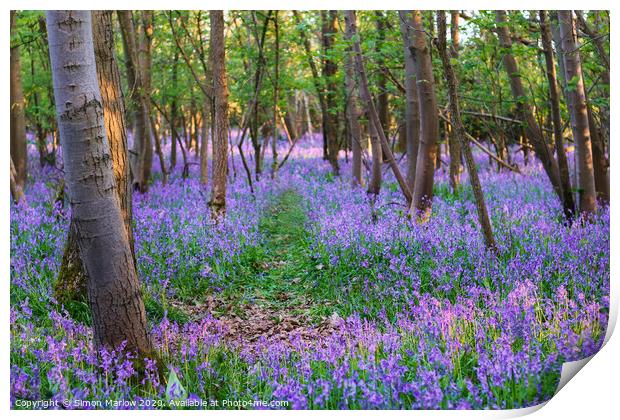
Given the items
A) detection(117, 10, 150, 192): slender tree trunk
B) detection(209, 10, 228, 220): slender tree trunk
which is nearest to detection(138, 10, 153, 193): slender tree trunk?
detection(117, 10, 150, 192): slender tree trunk

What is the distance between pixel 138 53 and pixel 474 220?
640 centimetres

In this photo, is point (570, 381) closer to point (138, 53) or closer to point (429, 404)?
point (429, 404)

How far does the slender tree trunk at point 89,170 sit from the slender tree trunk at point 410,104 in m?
4.82

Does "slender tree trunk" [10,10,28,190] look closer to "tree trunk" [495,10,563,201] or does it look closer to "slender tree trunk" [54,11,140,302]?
"slender tree trunk" [54,11,140,302]

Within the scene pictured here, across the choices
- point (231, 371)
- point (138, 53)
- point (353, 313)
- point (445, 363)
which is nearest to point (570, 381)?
point (445, 363)

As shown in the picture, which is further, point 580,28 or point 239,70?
point 239,70

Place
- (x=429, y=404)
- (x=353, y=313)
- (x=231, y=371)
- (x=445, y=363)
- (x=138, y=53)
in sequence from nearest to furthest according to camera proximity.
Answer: (x=429, y=404)
(x=445, y=363)
(x=231, y=371)
(x=353, y=313)
(x=138, y=53)

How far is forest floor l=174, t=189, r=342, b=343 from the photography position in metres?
5.21

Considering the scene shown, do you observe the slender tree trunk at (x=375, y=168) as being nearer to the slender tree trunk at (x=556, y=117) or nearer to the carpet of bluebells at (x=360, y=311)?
the carpet of bluebells at (x=360, y=311)

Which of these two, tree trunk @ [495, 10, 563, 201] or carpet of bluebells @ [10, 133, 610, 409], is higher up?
tree trunk @ [495, 10, 563, 201]

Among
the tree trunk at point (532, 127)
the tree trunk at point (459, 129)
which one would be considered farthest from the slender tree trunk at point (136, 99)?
the tree trunk at point (459, 129)

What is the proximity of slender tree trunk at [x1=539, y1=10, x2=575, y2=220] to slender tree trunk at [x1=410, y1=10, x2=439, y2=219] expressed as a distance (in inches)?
52.3

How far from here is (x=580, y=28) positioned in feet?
20.9

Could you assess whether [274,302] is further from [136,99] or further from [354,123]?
[354,123]
